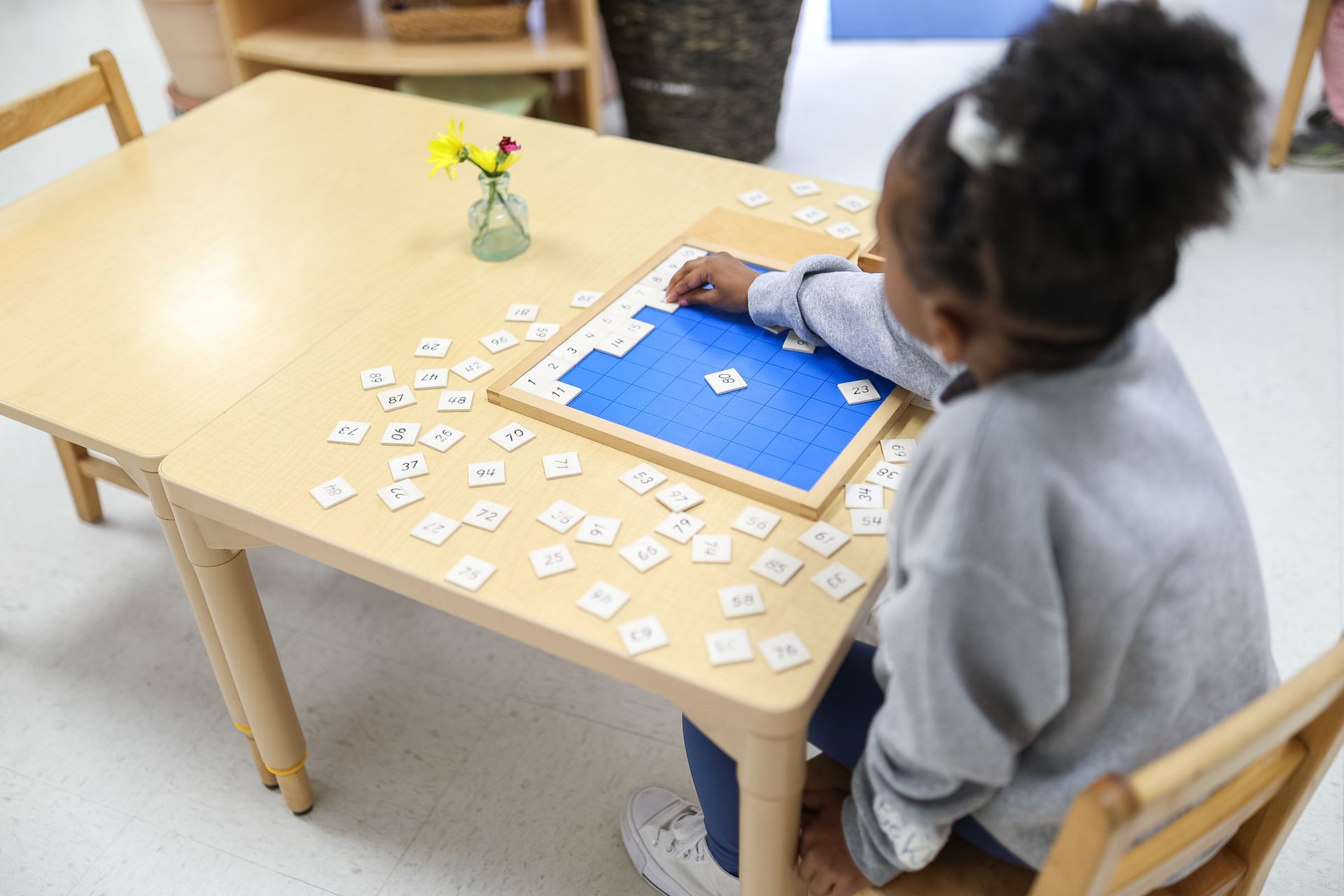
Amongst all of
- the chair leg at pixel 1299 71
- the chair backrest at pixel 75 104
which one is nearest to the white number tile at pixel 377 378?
the chair backrest at pixel 75 104

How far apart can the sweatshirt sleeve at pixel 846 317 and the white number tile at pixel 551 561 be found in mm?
422

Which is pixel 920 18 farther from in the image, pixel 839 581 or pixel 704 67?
pixel 839 581

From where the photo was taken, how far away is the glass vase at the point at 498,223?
1494 millimetres

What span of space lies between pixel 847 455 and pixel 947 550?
382 millimetres

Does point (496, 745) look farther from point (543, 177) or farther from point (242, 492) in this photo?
point (543, 177)

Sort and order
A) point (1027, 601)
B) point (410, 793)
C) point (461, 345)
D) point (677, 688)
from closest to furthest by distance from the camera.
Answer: point (1027, 601)
point (677, 688)
point (461, 345)
point (410, 793)

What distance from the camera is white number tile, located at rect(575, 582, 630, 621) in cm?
102

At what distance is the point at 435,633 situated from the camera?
1924 mm

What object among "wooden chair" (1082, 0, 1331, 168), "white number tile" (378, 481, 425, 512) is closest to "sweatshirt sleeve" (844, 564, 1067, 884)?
"white number tile" (378, 481, 425, 512)

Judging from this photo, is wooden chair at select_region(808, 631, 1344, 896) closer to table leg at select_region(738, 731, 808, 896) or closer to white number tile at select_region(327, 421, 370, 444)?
table leg at select_region(738, 731, 808, 896)

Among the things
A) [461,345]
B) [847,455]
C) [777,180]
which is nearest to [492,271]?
[461,345]

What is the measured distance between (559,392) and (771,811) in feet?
Result: 1.69

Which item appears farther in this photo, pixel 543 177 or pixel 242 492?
pixel 543 177

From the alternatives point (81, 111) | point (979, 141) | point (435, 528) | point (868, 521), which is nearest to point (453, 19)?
point (81, 111)
